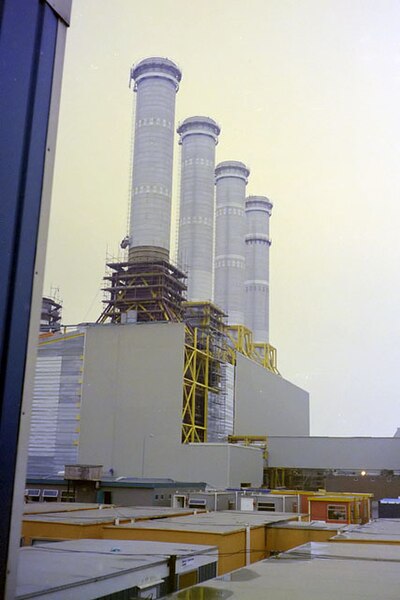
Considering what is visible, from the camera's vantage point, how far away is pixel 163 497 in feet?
96.6

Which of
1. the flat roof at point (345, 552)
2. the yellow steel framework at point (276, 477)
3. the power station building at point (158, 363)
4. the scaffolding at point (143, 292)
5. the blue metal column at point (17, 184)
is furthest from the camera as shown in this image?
the yellow steel framework at point (276, 477)

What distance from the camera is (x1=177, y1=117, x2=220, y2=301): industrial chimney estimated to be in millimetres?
53750

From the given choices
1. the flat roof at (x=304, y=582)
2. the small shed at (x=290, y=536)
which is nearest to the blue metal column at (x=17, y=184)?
the flat roof at (x=304, y=582)

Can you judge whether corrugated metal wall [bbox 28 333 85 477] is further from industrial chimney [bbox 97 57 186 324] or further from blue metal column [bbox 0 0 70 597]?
blue metal column [bbox 0 0 70 597]

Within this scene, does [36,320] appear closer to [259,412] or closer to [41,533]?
[41,533]

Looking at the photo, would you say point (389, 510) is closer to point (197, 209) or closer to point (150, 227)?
point (150, 227)

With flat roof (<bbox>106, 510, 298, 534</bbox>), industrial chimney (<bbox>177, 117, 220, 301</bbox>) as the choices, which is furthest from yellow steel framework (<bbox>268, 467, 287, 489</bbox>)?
flat roof (<bbox>106, 510, 298, 534</bbox>)

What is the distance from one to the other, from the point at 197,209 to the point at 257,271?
13.3 m

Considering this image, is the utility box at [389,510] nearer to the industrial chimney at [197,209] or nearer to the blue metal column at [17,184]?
the blue metal column at [17,184]

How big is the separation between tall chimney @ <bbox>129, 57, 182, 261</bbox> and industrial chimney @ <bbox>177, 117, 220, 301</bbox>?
364 inches

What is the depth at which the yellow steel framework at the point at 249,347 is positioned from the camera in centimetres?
5388

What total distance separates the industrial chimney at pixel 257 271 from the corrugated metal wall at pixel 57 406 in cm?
2661

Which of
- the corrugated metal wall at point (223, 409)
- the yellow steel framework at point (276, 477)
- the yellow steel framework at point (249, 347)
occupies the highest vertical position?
the yellow steel framework at point (249, 347)

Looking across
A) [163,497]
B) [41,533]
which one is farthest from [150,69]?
[41,533]
